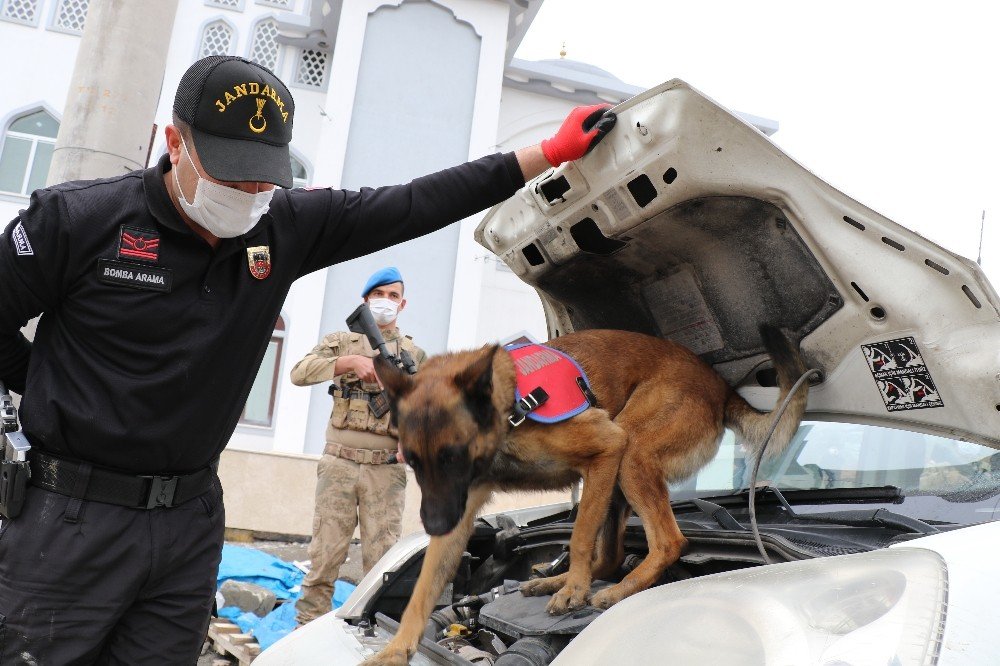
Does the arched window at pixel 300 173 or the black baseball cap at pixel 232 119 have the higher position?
the black baseball cap at pixel 232 119

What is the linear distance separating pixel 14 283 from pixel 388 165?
37.0 ft

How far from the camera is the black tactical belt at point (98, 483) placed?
Answer: 1.95 metres

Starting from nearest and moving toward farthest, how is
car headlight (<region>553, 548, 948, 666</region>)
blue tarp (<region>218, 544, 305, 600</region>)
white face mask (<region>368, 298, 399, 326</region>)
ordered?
1. car headlight (<region>553, 548, 948, 666</region>)
2. white face mask (<region>368, 298, 399, 326</region>)
3. blue tarp (<region>218, 544, 305, 600</region>)

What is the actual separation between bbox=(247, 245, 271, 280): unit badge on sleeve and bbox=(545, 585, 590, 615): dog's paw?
4.17 feet

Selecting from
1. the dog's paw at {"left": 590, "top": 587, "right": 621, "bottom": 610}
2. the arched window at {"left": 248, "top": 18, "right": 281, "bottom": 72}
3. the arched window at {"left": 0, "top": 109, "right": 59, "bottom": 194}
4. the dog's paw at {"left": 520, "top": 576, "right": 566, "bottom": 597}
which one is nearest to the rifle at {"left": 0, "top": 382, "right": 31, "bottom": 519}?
the dog's paw at {"left": 520, "top": 576, "right": 566, "bottom": 597}

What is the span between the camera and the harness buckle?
202 centimetres

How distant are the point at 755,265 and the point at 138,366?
1.94 meters

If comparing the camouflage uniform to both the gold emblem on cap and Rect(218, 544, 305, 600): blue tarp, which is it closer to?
Rect(218, 544, 305, 600): blue tarp

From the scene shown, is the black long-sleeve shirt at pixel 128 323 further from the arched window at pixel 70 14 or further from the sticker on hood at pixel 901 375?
the arched window at pixel 70 14

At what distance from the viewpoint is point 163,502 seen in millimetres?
2047

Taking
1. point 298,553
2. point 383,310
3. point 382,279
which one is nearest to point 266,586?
point 298,553

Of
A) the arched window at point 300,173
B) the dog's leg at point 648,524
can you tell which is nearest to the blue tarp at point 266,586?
the dog's leg at point 648,524

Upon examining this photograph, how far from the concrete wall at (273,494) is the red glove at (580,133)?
251 inches

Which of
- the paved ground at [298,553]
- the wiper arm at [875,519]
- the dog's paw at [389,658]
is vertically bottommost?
the paved ground at [298,553]
